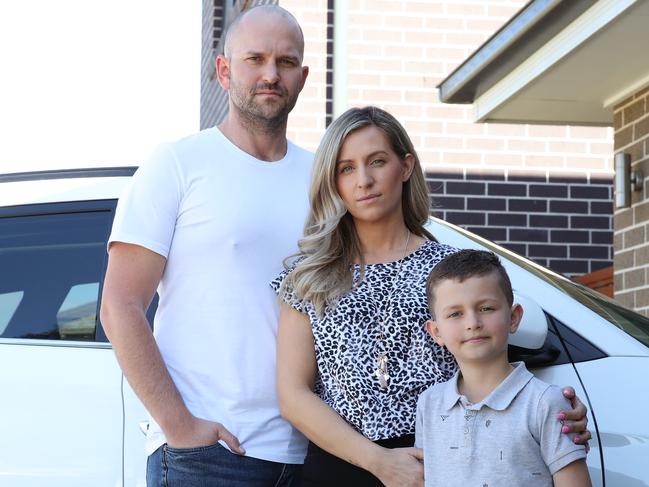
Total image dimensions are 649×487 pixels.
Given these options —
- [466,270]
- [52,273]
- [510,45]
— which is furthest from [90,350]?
[510,45]

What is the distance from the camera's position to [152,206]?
111 inches

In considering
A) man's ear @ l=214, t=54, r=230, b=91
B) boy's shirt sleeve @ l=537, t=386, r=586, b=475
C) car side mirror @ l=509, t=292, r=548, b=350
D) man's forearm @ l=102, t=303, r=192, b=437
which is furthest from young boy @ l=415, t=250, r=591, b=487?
man's ear @ l=214, t=54, r=230, b=91

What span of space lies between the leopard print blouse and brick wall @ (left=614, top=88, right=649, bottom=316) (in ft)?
11.9

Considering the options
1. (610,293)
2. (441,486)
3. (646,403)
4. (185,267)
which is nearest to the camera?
(441,486)

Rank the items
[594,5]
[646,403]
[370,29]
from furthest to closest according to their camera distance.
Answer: [370,29] < [594,5] < [646,403]

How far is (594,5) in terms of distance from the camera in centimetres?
490

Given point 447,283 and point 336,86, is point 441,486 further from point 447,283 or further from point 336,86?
point 336,86

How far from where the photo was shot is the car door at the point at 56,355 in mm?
3293

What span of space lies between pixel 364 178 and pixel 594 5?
7.95 feet

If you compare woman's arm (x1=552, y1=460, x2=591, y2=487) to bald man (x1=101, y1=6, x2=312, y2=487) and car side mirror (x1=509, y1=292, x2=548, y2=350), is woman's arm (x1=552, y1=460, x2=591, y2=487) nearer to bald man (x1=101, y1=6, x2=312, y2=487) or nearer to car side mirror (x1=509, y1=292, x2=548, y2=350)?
car side mirror (x1=509, y1=292, x2=548, y2=350)

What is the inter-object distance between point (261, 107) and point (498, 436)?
1021 millimetres

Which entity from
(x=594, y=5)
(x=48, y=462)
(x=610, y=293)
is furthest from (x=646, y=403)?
(x=610, y=293)

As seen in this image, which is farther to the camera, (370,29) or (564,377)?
(370,29)

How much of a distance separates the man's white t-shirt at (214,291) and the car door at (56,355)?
0.49m
